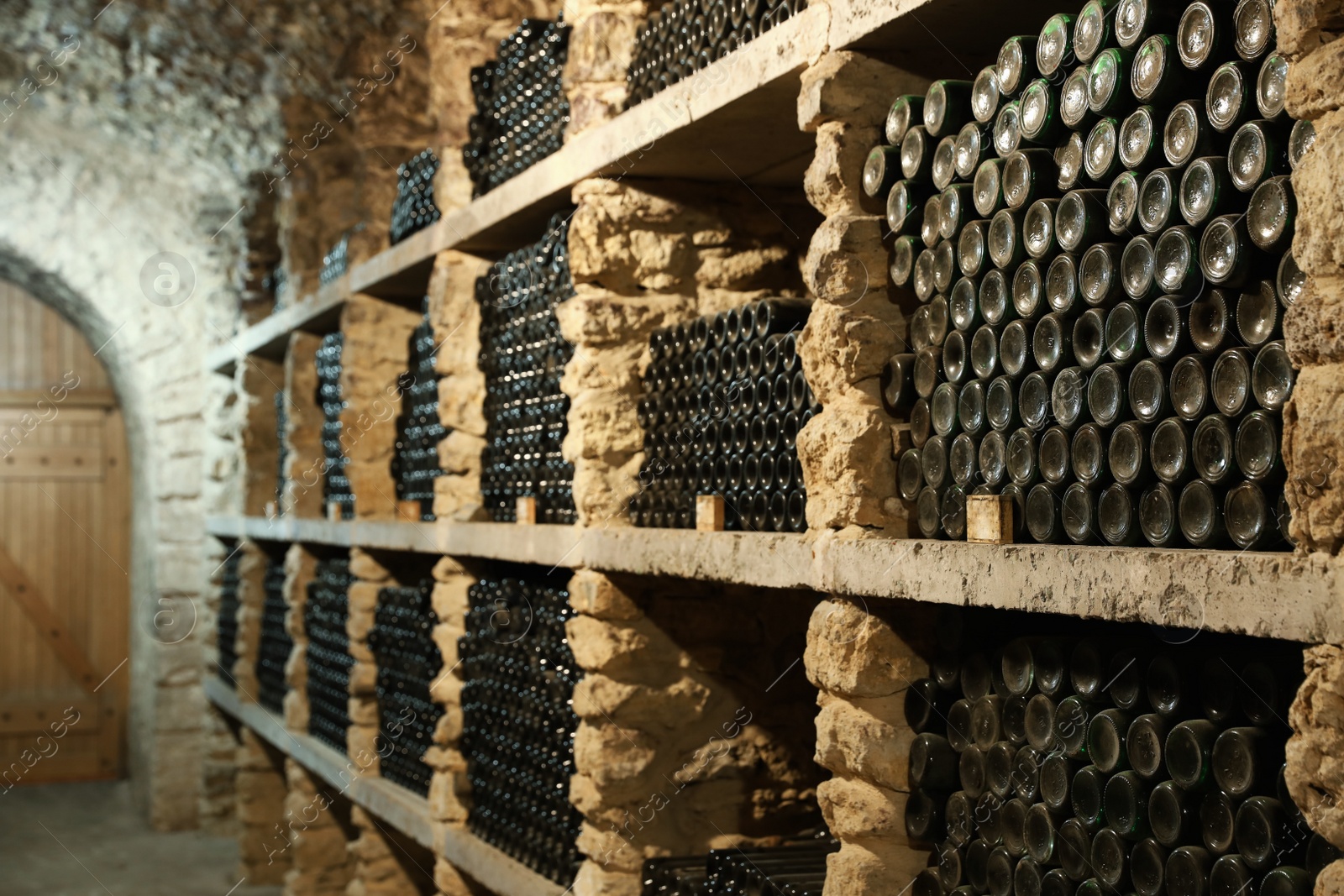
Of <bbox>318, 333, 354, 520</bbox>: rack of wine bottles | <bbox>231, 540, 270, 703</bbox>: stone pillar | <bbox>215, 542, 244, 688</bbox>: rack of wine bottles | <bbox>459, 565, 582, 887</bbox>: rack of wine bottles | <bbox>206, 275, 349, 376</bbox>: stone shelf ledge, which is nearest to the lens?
<bbox>459, 565, 582, 887</bbox>: rack of wine bottles

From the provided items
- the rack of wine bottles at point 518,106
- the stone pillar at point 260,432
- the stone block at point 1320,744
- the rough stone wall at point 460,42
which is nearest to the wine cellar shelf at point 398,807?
the stone pillar at point 260,432

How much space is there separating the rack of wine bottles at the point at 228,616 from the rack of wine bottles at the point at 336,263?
9.68ft

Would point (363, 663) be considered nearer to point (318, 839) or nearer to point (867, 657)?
point (318, 839)

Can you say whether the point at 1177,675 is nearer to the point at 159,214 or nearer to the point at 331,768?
the point at 331,768

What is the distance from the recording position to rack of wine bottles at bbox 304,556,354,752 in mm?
7727

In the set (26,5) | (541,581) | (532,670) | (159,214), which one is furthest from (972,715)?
(159,214)

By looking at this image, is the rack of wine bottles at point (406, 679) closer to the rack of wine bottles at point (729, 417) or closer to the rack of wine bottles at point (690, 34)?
the rack of wine bottles at point (729, 417)

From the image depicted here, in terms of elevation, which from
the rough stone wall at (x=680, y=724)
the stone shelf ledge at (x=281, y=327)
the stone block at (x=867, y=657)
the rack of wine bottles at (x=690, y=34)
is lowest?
the rough stone wall at (x=680, y=724)

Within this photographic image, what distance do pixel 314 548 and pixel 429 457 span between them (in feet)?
7.89

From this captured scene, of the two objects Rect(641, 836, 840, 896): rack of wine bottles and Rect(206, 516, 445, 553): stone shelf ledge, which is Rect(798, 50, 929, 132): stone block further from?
Rect(206, 516, 445, 553): stone shelf ledge

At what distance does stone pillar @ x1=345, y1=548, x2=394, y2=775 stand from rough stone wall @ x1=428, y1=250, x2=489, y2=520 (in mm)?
1458

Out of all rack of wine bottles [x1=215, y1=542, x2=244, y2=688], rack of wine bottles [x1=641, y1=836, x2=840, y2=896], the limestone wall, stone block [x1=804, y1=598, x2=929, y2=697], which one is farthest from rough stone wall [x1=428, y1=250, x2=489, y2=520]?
rack of wine bottles [x1=215, y1=542, x2=244, y2=688]

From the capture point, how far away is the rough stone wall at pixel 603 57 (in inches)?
177

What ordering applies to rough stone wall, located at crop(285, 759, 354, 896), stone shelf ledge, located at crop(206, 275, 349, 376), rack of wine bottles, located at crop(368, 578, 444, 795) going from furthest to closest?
rough stone wall, located at crop(285, 759, 354, 896), stone shelf ledge, located at crop(206, 275, 349, 376), rack of wine bottles, located at crop(368, 578, 444, 795)
